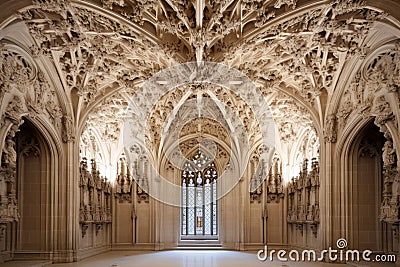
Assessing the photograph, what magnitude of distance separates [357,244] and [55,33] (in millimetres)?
10069

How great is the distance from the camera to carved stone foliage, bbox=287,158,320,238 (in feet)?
60.6

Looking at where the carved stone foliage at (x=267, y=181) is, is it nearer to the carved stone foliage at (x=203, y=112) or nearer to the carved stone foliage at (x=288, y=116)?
the carved stone foliage at (x=203, y=112)

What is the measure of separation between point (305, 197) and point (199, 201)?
7527 millimetres

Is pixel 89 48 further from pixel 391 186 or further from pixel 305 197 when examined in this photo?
pixel 305 197

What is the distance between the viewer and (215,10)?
13.0m

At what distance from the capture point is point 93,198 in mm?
20531

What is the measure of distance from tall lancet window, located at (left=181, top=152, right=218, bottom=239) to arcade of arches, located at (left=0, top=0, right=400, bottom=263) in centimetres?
111

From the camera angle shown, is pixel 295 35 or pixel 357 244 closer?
pixel 295 35

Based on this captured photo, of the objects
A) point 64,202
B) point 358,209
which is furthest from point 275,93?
point 64,202

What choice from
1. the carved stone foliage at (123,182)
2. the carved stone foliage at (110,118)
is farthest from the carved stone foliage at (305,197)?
the carved stone foliage at (110,118)

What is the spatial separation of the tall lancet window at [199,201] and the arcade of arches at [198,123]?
1111 millimetres

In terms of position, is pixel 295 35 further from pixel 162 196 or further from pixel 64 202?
pixel 162 196

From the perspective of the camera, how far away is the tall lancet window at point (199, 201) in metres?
26.3

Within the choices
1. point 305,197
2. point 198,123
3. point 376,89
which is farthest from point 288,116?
point 376,89
